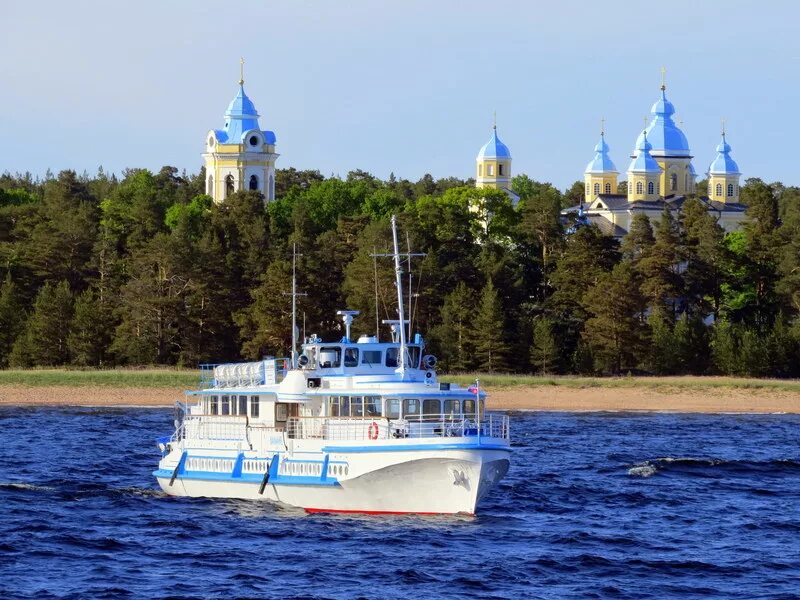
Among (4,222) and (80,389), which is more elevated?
(4,222)

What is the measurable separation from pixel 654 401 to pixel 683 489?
148 ft

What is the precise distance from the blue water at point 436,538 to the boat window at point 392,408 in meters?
3.09

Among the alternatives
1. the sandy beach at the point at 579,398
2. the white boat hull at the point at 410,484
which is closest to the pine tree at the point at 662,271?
the sandy beach at the point at 579,398

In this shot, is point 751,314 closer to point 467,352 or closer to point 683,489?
point 467,352

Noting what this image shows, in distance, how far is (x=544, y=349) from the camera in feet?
388

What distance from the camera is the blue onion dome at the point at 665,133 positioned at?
186 metres

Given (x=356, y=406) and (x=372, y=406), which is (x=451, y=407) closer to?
(x=372, y=406)

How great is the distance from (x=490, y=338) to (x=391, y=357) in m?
61.6

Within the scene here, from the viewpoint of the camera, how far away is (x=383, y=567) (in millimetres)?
45031

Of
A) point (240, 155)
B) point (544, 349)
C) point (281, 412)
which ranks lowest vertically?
point (281, 412)

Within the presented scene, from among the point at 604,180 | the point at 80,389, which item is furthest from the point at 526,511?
the point at 604,180

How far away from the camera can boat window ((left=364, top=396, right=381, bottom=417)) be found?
5275cm

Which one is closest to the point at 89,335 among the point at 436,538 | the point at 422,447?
the point at 422,447

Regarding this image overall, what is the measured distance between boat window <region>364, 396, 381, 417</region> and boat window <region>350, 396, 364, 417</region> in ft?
0.45
